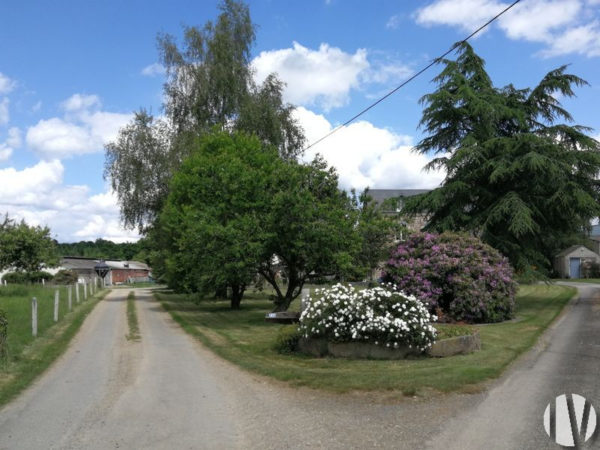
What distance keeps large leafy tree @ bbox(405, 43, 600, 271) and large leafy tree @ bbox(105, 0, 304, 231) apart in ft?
31.8

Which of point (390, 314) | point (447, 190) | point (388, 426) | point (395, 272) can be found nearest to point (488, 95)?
point (447, 190)

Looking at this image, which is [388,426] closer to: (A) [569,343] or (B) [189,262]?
(A) [569,343]

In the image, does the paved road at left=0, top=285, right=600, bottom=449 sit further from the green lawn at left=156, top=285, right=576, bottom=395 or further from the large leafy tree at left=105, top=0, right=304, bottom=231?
the large leafy tree at left=105, top=0, right=304, bottom=231

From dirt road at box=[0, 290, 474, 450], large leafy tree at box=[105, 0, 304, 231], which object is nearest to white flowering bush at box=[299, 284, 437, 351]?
dirt road at box=[0, 290, 474, 450]

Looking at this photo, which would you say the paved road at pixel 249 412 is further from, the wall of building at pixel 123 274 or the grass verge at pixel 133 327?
the wall of building at pixel 123 274

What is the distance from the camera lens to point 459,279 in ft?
55.5

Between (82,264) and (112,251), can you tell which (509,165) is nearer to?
(82,264)

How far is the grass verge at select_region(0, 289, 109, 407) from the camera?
28.0ft

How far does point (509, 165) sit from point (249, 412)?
18.8 meters

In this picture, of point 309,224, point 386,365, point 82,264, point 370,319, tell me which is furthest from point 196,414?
point 82,264

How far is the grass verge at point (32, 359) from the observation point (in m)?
8.52

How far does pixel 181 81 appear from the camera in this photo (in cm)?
3247

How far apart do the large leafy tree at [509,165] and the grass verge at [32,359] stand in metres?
14.6

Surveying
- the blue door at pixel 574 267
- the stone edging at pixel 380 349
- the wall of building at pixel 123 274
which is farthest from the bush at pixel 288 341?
the wall of building at pixel 123 274
